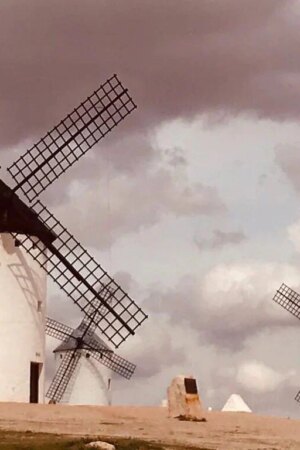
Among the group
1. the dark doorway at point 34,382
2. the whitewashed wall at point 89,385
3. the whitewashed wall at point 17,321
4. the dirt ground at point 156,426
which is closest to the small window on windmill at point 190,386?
the dirt ground at point 156,426

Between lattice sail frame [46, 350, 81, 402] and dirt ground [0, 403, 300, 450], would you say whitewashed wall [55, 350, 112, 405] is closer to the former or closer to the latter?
lattice sail frame [46, 350, 81, 402]

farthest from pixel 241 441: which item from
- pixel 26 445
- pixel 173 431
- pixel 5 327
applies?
pixel 5 327

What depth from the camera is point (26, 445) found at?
19797 millimetres

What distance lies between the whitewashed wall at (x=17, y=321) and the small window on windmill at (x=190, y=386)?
639cm

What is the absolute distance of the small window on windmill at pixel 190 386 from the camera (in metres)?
26.2

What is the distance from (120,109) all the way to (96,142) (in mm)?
1511

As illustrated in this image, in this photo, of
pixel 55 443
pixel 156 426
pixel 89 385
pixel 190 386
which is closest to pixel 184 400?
pixel 190 386

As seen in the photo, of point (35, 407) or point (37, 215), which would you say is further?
point (37, 215)

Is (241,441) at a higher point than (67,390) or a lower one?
lower

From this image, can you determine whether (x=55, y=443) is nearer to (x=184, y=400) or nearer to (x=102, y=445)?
(x=102, y=445)

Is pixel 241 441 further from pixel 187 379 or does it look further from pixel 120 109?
pixel 120 109

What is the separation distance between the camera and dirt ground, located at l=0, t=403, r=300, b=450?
882 inches

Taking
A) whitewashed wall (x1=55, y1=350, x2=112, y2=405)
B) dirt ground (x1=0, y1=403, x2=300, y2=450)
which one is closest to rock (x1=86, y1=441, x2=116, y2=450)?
dirt ground (x1=0, y1=403, x2=300, y2=450)

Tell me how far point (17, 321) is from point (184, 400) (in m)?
6.80
